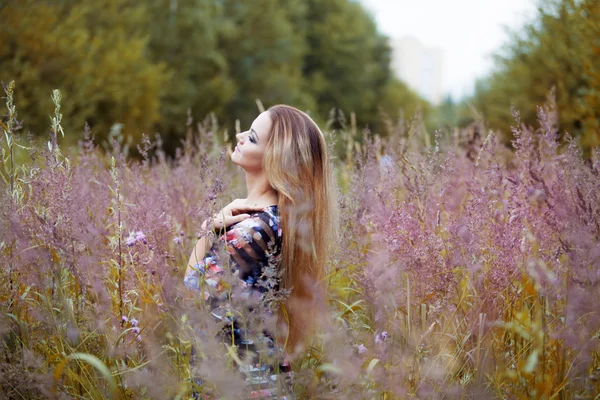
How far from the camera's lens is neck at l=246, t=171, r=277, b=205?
8.46 ft

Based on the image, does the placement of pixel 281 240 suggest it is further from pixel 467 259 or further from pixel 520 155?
pixel 520 155

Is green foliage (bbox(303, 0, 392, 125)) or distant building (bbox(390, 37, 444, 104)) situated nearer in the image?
green foliage (bbox(303, 0, 392, 125))

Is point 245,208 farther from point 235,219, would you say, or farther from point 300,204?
point 300,204

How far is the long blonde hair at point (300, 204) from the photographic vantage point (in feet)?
7.86

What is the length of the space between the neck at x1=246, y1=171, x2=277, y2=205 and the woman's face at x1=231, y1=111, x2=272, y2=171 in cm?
4

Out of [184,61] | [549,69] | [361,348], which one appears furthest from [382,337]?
[184,61]

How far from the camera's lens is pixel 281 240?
2.49m

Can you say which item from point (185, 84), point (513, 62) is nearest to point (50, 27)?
point (185, 84)

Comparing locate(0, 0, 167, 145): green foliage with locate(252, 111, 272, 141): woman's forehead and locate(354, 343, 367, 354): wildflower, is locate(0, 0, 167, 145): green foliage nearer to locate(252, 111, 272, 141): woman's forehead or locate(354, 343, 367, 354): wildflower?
locate(252, 111, 272, 141): woman's forehead

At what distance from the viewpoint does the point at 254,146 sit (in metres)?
2.65

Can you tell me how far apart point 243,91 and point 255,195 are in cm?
2262

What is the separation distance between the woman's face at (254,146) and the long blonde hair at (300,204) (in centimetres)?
3

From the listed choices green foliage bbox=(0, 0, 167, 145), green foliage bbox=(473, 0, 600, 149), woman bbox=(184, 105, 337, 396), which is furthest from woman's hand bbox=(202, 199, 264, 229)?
green foliage bbox=(473, 0, 600, 149)

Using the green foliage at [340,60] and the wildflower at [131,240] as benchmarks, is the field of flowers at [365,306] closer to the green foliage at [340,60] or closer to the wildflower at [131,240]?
the wildflower at [131,240]
